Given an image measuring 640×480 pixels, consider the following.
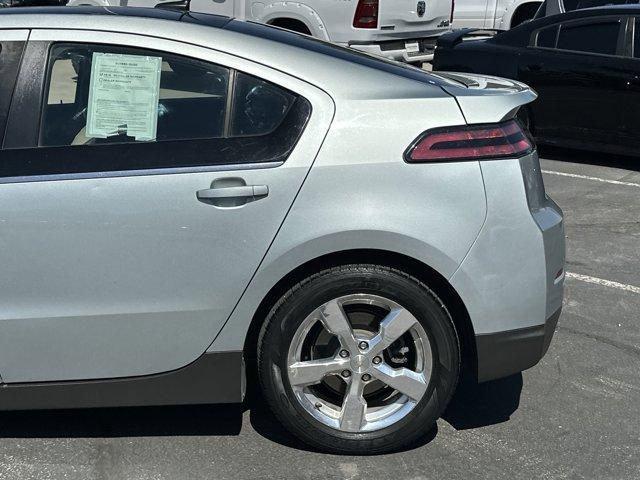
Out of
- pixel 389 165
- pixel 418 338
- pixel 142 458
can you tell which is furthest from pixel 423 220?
pixel 142 458

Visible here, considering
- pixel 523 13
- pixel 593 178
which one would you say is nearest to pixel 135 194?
pixel 593 178

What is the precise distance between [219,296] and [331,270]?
400mm

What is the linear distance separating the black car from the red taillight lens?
5525 mm

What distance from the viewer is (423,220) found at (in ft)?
11.7

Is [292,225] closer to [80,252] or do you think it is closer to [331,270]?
[331,270]

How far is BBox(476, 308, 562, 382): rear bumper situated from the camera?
12.1 feet

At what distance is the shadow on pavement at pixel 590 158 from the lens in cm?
932

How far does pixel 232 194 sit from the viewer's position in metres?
3.50

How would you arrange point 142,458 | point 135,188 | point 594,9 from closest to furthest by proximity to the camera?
point 135,188, point 142,458, point 594,9

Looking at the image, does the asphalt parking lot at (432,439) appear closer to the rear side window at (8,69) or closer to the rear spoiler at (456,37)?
the rear side window at (8,69)

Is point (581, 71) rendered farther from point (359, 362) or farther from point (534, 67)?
point (359, 362)

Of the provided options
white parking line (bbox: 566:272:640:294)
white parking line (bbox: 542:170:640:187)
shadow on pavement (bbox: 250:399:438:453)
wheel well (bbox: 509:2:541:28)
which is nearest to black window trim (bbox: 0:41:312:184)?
shadow on pavement (bbox: 250:399:438:453)

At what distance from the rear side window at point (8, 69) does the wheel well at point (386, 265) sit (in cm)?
114

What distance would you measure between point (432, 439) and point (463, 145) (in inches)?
45.9
